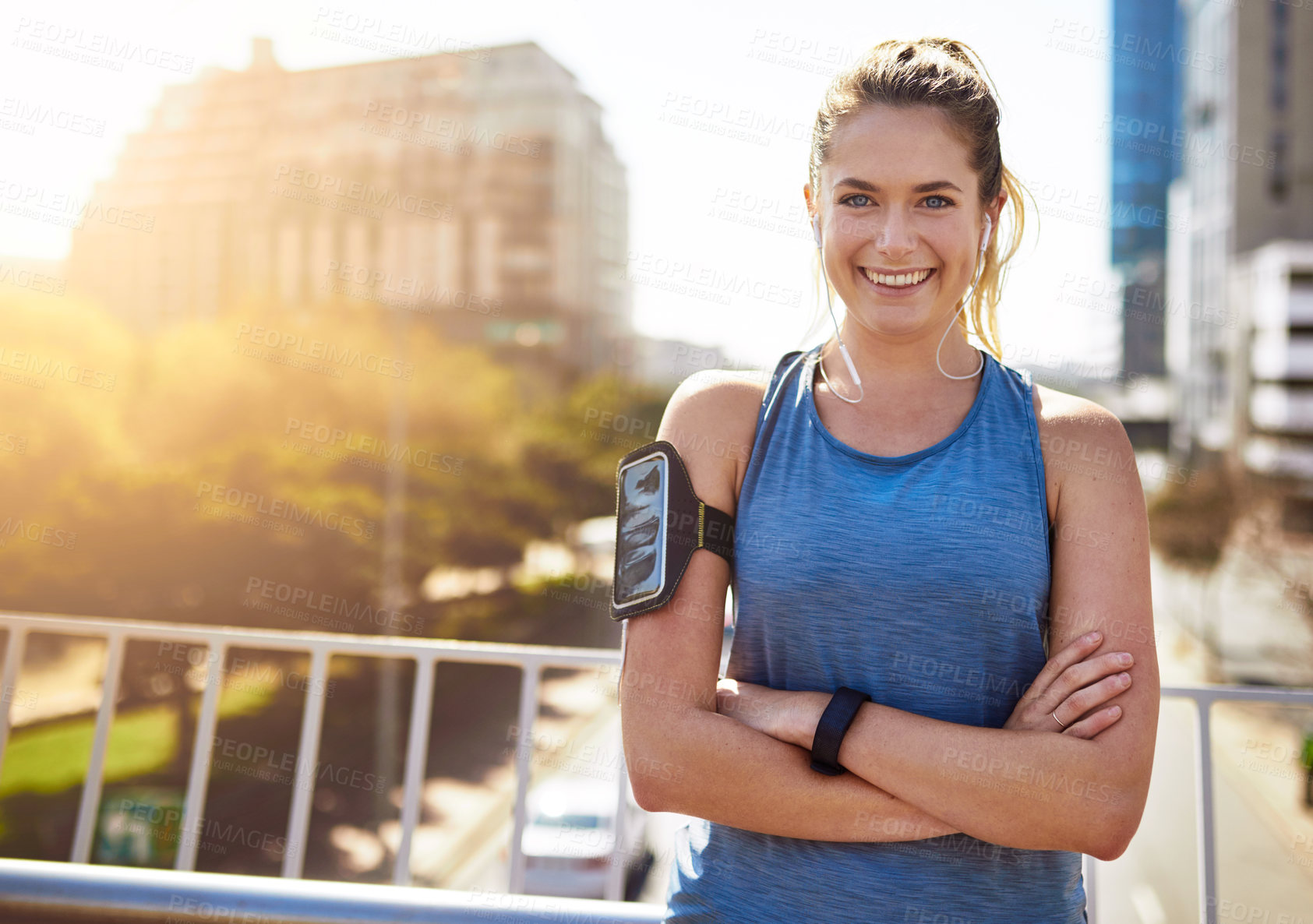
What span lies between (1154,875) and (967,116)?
13.1 m

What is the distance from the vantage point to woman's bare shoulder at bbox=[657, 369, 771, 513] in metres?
1.31

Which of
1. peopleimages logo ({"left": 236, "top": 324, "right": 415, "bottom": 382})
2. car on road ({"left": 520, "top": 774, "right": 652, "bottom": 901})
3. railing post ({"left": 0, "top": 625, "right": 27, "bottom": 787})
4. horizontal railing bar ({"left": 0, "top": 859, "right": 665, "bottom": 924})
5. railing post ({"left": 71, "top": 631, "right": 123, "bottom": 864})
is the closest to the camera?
horizontal railing bar ({"left": 0, "top": 859, "right": 665, "bottom": 924})

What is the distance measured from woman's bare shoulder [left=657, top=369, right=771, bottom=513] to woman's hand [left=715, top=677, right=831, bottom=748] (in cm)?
28

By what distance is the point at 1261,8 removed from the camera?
42281 millimetres

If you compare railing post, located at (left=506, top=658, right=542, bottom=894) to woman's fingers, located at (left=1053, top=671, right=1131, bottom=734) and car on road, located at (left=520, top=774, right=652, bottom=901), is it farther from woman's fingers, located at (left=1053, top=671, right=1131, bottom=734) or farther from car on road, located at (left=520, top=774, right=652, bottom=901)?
car on road, located at (left=520, top=774, right=652, bottom=901)

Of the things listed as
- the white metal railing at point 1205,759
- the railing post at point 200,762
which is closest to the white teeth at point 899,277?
the white metal railing at point 1205,759

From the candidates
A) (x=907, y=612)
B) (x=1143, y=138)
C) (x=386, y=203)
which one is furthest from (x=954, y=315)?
(x=1143, y=138)

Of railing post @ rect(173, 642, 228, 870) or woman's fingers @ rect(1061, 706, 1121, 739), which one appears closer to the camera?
woman's fingers @ rect(1061, 706, 1121, 739)

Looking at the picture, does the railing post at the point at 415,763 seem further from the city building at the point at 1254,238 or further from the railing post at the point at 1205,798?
the city building at the point at 1254,238

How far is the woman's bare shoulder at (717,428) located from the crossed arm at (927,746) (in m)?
0.12

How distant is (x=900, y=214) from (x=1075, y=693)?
2.40 feet

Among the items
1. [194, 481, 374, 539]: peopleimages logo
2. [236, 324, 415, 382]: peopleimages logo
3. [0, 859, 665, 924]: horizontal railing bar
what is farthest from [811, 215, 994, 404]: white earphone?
[236, 324, 415, 382]: peopleimages logo

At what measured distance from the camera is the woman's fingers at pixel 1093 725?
1166 millimetres

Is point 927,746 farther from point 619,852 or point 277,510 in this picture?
point 277,510
